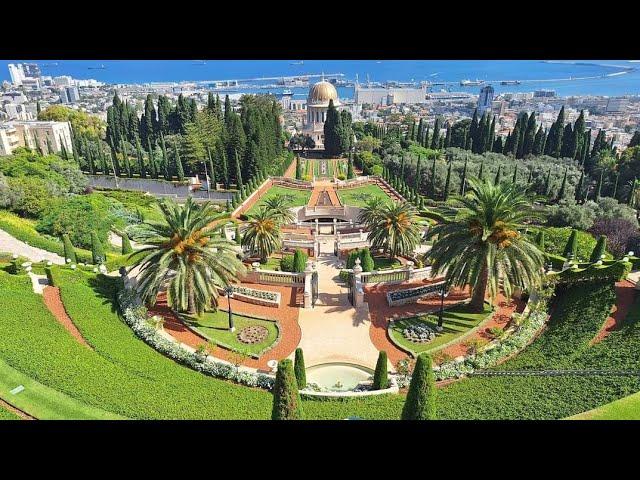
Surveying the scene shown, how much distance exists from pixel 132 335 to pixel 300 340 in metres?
7.57

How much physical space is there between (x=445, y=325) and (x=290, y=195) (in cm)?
3256

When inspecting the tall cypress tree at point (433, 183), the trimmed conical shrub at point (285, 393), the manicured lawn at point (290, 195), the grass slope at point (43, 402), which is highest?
the trimmed conical shrub at point (285, 393)

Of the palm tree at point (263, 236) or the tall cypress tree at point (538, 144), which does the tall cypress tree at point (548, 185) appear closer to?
the tall cypress tree at point (538, 144)

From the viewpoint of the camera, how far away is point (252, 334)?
19.9m

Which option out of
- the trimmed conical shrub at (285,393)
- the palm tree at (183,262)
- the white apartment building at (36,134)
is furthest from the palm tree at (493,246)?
the white apartment building at (36,134)

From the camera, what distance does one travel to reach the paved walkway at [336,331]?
733 inches

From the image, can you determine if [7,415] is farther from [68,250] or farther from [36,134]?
[36,134]

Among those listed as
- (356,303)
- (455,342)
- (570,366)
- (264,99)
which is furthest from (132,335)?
(264,99)

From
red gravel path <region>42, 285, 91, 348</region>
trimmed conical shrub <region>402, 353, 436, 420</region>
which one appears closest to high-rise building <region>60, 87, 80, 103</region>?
red gravel path <region>42, 285, 91, 348</region>

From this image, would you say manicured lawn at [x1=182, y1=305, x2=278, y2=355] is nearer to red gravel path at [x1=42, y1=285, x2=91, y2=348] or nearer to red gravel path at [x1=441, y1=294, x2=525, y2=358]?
red gravel path at [x1=42, y1=285, x2=91, y2=348]

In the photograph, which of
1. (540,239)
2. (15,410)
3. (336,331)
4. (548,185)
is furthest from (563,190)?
(15,410)

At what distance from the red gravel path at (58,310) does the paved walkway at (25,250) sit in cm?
605
